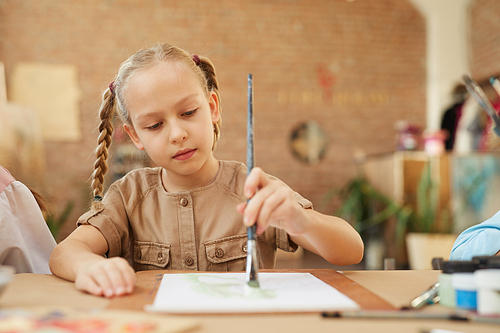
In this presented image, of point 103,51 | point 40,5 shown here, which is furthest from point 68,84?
point 40,5

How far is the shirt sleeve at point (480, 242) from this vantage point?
0.84m

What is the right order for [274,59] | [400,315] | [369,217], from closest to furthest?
[400,315]
[369,217]
[274,59]

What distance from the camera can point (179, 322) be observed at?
46cm

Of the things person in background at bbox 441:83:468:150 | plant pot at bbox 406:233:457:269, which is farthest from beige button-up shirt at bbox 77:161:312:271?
person in background at bbox 441:83:468:150

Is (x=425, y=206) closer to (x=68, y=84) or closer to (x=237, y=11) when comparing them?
(x=237, y=11)

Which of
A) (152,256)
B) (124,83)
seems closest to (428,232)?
(152,256)

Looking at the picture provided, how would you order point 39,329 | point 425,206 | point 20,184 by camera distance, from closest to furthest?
point 39,329
point 20,184
point 425,206

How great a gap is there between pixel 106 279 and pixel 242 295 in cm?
21

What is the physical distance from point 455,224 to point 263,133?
2195 millimetres

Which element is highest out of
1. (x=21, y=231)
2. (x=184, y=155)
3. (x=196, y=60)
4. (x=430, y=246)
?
(x=196, y=60)

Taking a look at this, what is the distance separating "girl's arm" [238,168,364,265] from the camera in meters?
0.65

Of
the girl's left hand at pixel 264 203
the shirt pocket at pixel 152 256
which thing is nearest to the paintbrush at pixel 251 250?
the girl's left hand at pixel 264 203

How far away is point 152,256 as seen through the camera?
102 cm

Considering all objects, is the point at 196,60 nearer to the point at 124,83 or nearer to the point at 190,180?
the point at 124,83
